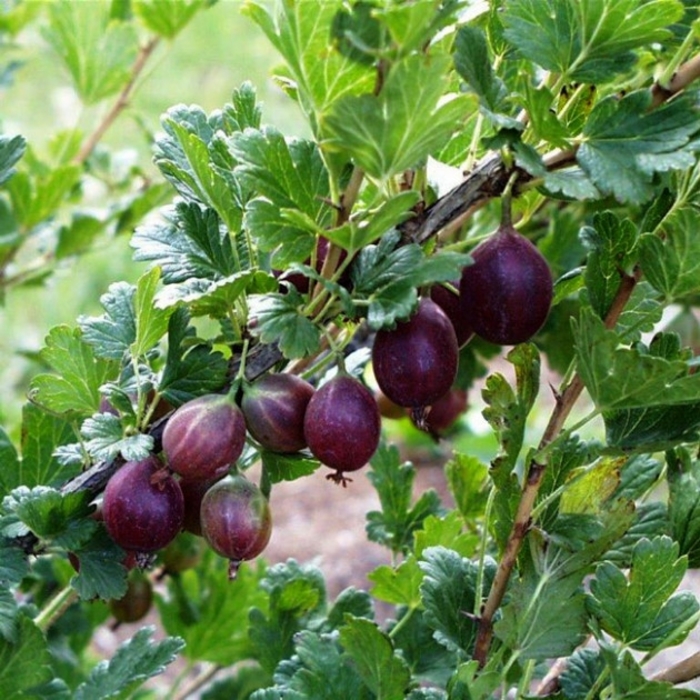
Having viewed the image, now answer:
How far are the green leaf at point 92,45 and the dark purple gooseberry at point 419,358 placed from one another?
2.93 ft

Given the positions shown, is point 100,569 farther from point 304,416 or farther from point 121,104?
point 121,104

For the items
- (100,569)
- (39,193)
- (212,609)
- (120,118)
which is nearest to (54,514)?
(100,569)

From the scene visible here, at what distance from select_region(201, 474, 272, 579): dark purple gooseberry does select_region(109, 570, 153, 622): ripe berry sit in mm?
439

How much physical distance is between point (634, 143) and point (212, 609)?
0.75 meters

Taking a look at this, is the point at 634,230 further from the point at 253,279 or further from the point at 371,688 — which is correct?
the point at 371,688

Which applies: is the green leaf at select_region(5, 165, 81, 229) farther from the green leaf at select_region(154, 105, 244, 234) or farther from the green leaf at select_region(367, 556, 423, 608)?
the green leaf at select_region(367, 556, 423, 608)

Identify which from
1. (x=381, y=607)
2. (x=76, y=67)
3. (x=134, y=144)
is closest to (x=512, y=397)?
(x=76, y=67)

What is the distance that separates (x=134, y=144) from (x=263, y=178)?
11.2 ft

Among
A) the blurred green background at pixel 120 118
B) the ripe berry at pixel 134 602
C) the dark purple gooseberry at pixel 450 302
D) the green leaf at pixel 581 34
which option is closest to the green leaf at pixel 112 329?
the dark purple gooseberry at pixel 450 302

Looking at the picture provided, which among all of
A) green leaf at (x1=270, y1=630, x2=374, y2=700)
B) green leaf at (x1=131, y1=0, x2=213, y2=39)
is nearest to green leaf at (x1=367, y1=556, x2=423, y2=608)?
green leaf at (x1=270, y1=630, x2=374, y2=700)

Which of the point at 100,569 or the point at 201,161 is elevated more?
the point at 201,161

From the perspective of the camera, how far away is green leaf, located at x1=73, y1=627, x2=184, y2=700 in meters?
0.76

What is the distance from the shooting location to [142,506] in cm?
65

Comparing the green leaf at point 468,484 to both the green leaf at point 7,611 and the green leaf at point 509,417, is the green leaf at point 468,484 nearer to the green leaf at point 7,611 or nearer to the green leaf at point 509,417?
the green leaf at point 509,417
